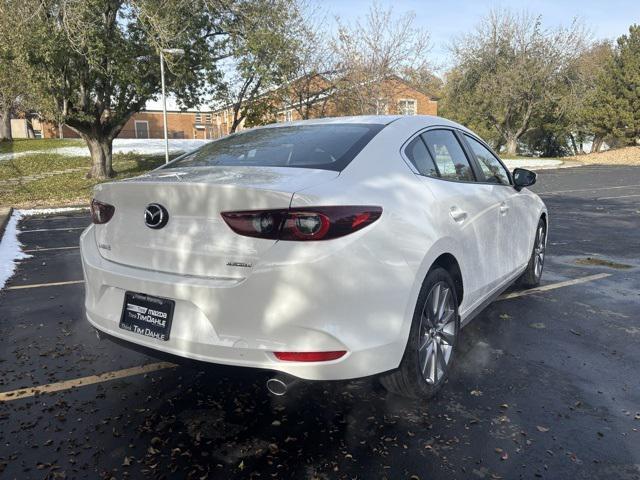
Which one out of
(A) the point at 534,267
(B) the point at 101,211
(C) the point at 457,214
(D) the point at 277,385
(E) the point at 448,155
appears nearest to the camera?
(D) the point at 277,385

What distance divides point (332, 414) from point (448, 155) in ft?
6.27

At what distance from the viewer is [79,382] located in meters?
3.36

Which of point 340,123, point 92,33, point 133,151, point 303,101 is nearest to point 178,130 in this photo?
point 133,151

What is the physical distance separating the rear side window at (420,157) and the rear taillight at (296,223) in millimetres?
911

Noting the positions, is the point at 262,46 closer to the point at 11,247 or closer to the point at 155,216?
the point at 11,247

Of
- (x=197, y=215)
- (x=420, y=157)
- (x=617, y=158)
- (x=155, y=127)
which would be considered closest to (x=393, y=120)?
→ (x=420, y=157)

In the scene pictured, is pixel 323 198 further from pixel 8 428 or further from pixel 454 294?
pixel 8 428

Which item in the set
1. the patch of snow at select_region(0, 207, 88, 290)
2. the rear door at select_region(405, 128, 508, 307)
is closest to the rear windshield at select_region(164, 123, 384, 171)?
the rear door at select_region(405, 128, 508, 307)

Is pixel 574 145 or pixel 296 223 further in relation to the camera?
pixel 574 145

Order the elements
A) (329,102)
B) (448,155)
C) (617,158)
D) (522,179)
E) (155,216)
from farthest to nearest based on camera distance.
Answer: (617,158), (329,102), (522,179), (448,155), (155,216)

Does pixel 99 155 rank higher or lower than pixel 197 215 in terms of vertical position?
higher

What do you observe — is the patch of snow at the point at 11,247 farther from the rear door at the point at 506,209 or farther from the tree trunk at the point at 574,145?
the tree trunk at the point at 574,145

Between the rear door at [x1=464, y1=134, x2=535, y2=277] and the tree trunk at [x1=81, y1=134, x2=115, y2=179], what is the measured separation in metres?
19.2

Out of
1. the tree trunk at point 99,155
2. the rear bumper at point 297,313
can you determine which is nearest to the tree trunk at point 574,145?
the tree trunk at point 99,155
